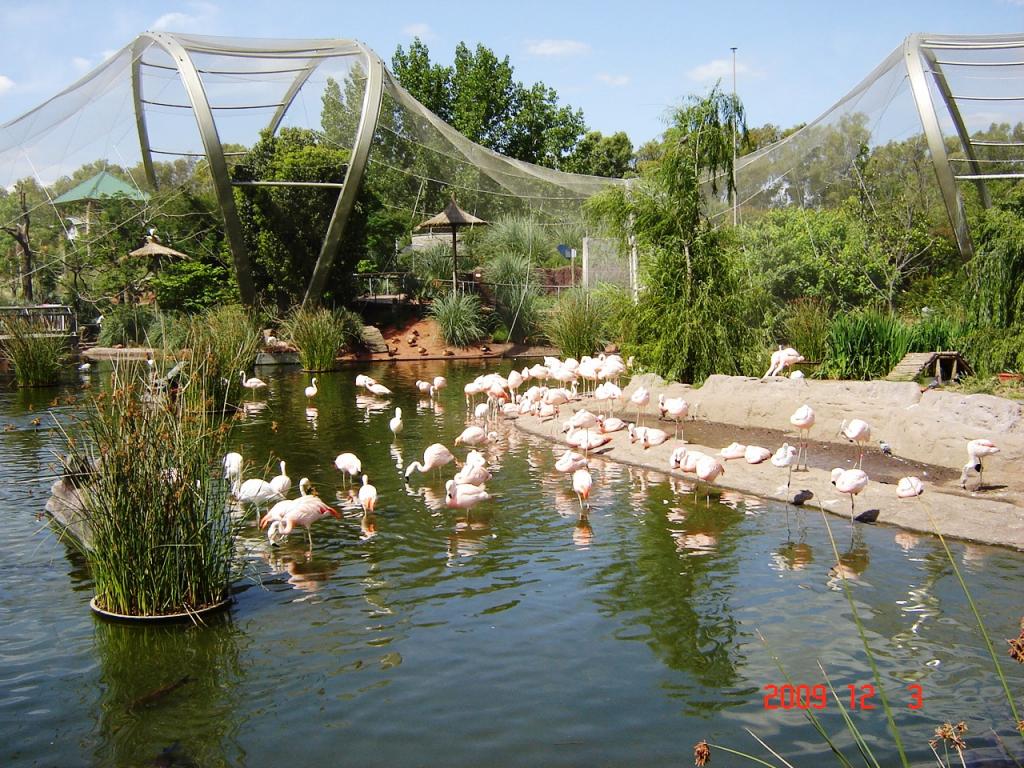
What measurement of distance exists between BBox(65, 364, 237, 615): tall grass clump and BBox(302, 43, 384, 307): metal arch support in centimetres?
1619

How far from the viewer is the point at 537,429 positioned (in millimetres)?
11359

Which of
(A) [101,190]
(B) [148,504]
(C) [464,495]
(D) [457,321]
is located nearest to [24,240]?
(A) [101,190]

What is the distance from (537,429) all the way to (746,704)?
732 cm

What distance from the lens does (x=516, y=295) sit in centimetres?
2400

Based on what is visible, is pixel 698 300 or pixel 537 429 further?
pixel 698 300

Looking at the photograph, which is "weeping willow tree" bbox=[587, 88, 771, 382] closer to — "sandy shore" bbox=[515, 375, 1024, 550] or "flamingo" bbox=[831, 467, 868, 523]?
"sandy shore" bbox=[515, 375, 1024, 550]

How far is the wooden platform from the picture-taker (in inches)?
447

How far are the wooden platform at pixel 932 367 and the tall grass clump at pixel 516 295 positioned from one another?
12631 mm

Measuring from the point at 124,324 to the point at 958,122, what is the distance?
58.1 ft

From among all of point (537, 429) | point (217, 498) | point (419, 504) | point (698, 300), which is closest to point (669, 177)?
point (698, 300)

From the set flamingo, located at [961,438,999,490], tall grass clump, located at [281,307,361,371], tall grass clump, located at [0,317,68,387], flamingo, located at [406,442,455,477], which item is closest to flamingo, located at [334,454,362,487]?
flamingo, located at [406,442,455,477]

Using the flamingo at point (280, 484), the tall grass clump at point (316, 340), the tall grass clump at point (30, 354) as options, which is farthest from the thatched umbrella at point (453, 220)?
the flamingo at point (280, 484)

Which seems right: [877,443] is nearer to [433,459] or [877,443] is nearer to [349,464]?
[433,459]

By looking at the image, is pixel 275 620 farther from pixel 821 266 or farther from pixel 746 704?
pixel 821 266
